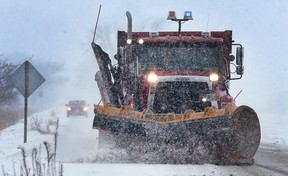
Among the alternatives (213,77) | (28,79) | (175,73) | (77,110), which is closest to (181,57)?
(175,73)

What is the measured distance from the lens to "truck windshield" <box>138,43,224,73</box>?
1205cm

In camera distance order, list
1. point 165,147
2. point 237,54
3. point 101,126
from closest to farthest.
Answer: point 165,147
point 101,126
point 237,54

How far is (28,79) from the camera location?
1242 cm

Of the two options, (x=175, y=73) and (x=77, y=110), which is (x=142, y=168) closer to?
(x=175, y=73)

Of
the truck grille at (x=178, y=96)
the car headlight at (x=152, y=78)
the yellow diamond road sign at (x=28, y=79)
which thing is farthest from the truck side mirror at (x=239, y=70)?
the yellow diamond road sign at (x=28, y=79)

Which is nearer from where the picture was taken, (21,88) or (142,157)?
(142,157)

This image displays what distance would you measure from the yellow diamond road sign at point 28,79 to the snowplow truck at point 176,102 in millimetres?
1513

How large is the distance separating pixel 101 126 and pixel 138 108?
1010 mm

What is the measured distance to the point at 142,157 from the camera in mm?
10383

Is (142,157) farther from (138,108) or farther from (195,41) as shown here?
(195,41)

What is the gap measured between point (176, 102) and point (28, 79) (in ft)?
10.1

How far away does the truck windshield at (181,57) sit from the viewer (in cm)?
1205

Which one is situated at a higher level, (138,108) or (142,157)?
(138,108)

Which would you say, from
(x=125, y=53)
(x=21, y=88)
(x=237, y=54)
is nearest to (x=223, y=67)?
(x=237, y=54)
